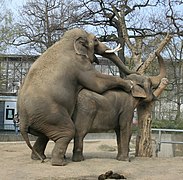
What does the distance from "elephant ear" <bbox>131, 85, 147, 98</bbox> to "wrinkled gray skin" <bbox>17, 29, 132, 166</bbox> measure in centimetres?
73

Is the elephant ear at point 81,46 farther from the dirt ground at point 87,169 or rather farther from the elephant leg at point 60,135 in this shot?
the dirt ground at point 87,169

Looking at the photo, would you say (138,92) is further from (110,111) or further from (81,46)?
(81,46)

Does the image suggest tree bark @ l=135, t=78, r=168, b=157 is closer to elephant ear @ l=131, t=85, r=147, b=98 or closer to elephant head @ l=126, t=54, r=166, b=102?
elephant head @ l=126, t=54, r=166, b=102

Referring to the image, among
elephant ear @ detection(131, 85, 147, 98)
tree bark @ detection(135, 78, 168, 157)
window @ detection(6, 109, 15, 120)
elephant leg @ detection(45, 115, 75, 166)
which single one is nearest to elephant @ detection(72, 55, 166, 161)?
elephant ear @ detection(131, 85, 147, 98)

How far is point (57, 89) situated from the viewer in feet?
28.0

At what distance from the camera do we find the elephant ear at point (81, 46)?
9.22 meters

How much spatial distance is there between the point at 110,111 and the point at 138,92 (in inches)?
36.8

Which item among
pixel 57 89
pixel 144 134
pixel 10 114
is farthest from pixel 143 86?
pixel 10 114

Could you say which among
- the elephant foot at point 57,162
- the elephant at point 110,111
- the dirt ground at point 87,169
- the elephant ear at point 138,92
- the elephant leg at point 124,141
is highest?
the elephant ear at point 138,92

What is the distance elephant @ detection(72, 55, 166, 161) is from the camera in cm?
910

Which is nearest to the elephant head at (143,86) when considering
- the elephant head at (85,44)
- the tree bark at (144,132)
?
the tree bark at (144,132)

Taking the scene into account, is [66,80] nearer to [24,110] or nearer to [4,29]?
[24,110]

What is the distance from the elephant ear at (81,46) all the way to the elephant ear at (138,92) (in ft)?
4.63

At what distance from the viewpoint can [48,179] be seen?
7.14m
